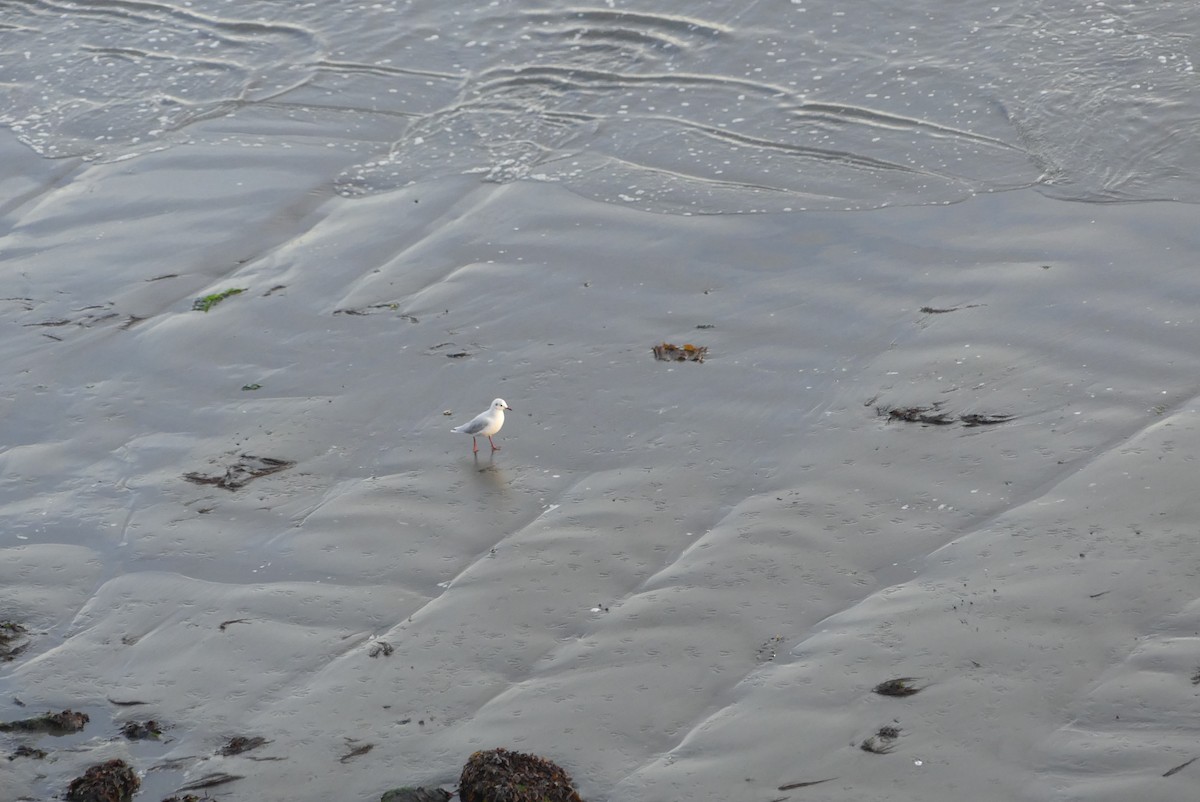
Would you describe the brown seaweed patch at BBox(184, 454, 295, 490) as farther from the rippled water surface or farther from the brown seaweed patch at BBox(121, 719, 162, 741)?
the rippled water surface

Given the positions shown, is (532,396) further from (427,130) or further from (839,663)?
(427,130)

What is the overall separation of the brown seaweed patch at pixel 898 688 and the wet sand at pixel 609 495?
0.15 feet

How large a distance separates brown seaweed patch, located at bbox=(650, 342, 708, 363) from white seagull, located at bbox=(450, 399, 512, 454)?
121 cm

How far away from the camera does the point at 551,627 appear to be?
659 cm

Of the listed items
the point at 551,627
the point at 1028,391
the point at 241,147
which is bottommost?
the point at 551,627

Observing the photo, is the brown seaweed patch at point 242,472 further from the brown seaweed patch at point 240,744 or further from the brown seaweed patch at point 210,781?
the brown seaweed patch at point 210,781

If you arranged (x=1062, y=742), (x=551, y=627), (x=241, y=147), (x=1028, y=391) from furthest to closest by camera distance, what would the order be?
(x=241, y=147) < (x=1028, y=391) < (x=551, y=627) < (x=1062, y=742)

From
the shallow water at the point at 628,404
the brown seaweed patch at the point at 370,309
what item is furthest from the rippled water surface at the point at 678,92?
the brown seaweed patch at the point at 370,309

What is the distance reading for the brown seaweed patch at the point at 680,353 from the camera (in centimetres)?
871

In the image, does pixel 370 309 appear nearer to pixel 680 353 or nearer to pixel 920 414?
Answer: pixel 680 353

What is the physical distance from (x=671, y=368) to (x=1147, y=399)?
9.67 feet

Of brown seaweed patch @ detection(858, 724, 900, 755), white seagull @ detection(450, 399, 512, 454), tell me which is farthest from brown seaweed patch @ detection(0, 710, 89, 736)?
brown seaweed patch @ detection(858, 724, 900, 755)

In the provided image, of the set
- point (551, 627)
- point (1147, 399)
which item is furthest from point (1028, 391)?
point (551, 627)

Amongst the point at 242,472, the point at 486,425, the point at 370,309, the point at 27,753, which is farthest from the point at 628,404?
the point at 27,753
